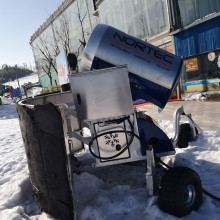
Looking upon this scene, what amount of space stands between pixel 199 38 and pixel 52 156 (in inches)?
439

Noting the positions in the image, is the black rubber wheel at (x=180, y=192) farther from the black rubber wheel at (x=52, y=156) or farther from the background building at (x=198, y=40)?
the background building at (x=198, y=40)

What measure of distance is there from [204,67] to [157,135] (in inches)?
385

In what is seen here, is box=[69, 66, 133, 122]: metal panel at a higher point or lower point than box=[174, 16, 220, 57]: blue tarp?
lower

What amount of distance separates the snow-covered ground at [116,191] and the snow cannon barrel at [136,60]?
4.53ft

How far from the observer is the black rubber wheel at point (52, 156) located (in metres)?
2.14

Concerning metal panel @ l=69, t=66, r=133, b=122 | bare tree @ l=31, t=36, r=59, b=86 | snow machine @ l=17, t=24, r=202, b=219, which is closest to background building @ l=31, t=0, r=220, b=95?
snow machine @ l=17, t=24, r=202, b=219

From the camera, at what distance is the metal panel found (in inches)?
99.2

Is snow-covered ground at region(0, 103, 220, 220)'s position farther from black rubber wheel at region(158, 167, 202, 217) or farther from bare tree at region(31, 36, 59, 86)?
bare tree at region(31, 36, 59, 86)

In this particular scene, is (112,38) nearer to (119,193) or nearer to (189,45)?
(119,193)

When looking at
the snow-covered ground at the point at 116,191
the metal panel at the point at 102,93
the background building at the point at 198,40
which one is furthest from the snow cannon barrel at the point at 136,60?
the background building at the point at 198,40

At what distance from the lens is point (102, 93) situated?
255 centimetres

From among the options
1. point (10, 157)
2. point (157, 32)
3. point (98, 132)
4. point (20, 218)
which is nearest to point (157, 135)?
point (98, 132)

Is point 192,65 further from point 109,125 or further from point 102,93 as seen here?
point 102,93

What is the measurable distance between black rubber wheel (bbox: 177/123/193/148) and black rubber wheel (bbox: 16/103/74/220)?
2950 mm
